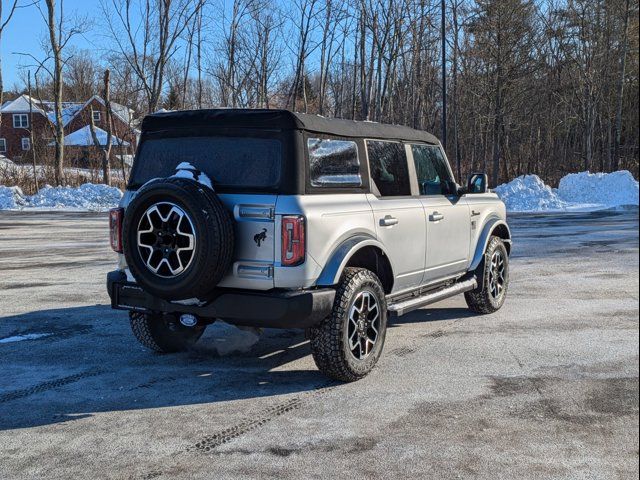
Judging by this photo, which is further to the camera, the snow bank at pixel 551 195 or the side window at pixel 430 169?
the snow bank at pixel 551 195

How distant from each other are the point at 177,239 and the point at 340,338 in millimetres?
1418

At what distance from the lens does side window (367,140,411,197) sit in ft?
19.9

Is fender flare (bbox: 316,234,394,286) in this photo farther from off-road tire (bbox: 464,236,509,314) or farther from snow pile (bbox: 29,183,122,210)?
snow pile (bbox: 29,183,122,210)

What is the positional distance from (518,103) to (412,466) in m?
34.1

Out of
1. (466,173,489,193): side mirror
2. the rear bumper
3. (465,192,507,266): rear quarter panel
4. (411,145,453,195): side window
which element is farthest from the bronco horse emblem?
(465,192,507,266): rear quarter panel

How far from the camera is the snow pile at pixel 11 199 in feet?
90.6

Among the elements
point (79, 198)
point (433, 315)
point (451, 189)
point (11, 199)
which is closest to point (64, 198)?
point (79, 198)

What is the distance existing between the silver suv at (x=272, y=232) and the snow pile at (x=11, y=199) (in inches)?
954

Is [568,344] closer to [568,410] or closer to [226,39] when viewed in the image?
[568,410]

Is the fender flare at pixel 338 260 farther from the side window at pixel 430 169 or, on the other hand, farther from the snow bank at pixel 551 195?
the snow bank at pixel 551 195

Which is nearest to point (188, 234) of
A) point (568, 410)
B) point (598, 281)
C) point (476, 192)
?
point (568, 410)

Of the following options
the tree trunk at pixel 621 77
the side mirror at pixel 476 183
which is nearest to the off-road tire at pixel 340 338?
the side mirror at pixel 476 183

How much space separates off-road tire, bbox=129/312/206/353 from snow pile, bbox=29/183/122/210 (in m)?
23.2

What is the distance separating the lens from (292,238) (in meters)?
4.85
